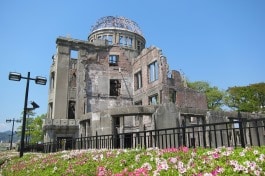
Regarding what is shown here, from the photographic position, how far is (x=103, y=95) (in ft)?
113

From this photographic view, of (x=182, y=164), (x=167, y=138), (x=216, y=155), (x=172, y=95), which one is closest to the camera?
(x=182, y=164)

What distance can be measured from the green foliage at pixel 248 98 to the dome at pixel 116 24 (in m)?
22.5

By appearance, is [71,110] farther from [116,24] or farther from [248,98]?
[248,98]

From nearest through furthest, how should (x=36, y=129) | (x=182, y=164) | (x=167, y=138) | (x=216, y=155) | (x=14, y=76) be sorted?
(x=182, y=164), (x=216, y=155), (x=14, y=76), (x=167, y=138), (x=36, y=129)

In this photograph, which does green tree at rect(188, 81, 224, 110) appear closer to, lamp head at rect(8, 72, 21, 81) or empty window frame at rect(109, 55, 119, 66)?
empty window frame at rect(109, 55, 119, 66)

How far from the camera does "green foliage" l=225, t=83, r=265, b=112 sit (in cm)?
4506

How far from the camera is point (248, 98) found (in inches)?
1838

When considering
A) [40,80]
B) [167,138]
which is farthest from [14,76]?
[167,138]

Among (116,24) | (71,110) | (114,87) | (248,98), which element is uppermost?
(116,24)

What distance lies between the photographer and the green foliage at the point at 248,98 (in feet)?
148

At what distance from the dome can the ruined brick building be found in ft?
1.91

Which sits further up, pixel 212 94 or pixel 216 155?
pixel 212 94

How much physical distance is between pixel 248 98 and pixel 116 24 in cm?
2863

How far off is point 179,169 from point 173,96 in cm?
2614
